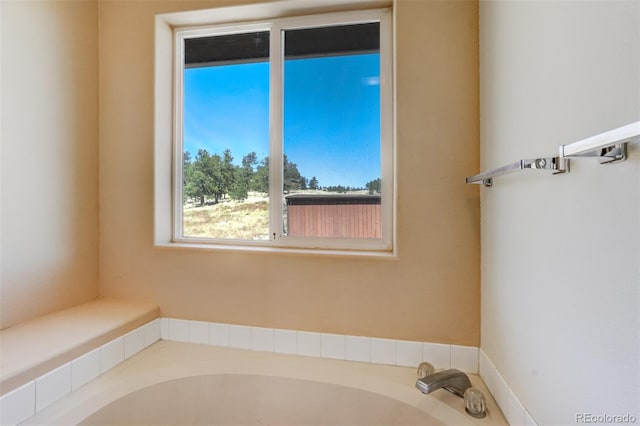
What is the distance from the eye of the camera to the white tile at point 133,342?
1.46 metres

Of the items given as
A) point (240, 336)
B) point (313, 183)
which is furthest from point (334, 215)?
point (240, 336)

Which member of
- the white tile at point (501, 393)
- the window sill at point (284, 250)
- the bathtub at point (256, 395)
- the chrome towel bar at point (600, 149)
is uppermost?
the chrome towel bar at point (600, 149)

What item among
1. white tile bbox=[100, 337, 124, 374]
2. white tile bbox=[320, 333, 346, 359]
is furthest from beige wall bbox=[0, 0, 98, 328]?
white tile bbox=[320, 333, 346, 359]

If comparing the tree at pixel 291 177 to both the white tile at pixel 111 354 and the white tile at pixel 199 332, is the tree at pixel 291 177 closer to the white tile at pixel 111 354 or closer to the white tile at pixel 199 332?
the white tile at pixel 199 332

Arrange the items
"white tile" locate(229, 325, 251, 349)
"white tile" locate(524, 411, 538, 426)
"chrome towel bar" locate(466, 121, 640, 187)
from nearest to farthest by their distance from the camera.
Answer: "chrome towel bar" locate(466, 121, 640, 187), "white tile" locate(524, 411, 538, 426), "white tile" locate(229, 325, 251, 349)

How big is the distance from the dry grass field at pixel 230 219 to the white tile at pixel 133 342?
58 cm

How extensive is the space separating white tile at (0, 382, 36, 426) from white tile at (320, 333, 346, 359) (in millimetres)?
1112

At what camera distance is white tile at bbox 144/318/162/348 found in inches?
61.8

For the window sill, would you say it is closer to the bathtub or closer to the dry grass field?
the dry grass field

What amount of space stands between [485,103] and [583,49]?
61cm

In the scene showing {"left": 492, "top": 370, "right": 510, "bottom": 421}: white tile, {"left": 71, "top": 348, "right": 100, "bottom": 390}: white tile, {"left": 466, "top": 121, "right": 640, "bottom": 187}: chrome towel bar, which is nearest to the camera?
{"left": 466, "top": 121, "right": 640, "bottom": 187}: chrome towel bar

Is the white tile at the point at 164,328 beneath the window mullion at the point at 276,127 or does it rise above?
beneath

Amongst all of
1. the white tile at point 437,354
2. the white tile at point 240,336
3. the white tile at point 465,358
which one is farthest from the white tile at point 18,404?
the white tile at point 465,358

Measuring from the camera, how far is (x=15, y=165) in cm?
133
